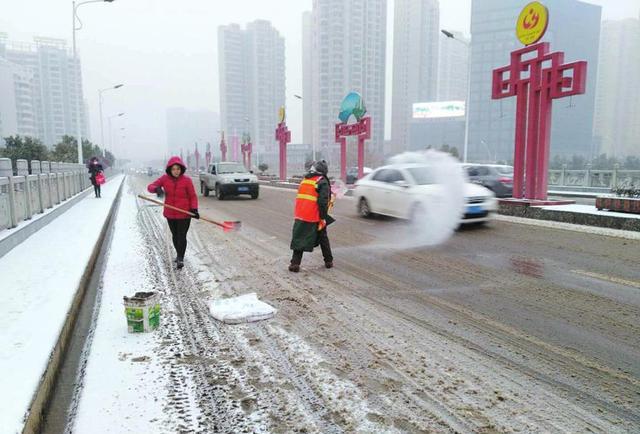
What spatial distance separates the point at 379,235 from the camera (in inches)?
387

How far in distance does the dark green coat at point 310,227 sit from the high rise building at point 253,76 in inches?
4026

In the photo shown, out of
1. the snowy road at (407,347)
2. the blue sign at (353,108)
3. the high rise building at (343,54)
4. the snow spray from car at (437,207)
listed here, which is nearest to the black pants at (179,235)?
the snowy road at (407,347)

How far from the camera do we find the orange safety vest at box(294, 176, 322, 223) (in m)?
6.57

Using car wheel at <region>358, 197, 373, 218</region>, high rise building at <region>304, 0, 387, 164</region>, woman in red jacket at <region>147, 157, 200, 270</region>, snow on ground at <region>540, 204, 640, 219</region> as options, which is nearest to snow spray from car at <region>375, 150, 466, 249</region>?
car wheel at <region>358, 197, 373, 218</region>

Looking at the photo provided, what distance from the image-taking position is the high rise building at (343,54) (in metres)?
86.6

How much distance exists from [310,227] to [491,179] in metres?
12.7

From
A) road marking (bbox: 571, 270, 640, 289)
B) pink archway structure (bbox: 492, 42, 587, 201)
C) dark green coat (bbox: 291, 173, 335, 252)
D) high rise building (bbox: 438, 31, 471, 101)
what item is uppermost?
high rise building (bbox: 438, 31, 471, 101)

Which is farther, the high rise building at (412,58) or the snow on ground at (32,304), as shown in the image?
the high rise building at (412,58)

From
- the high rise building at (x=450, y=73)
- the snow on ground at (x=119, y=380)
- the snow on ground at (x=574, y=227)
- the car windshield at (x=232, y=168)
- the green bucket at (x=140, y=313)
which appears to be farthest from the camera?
the high rise building at (x=450, y=73)

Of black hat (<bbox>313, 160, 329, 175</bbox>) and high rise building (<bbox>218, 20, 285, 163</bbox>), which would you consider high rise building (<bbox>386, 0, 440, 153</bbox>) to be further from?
black hat (<bbox>313, 160, 329, 175</bbox>)

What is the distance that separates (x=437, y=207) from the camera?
33.2ft

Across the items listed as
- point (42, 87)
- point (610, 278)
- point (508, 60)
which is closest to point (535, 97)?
point (610, 278)

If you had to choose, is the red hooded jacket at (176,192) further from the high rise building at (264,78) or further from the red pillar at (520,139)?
the high rise building at (264,78)

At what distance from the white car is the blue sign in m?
17.9
